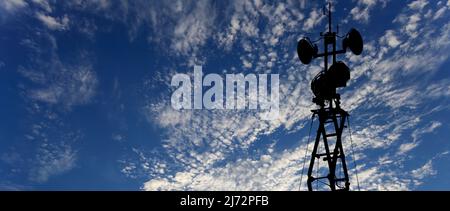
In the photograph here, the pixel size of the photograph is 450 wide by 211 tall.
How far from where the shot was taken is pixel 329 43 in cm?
2516
